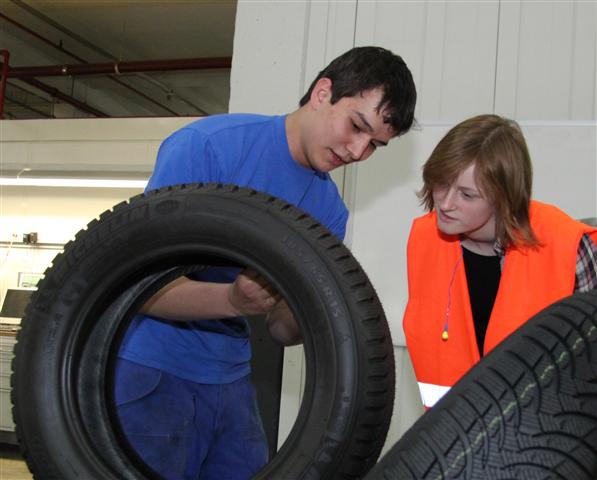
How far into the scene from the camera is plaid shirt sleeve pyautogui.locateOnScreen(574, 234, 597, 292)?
4.96 ft

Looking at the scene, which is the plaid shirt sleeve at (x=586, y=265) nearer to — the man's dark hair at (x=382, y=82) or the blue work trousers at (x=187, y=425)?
the man's dark hair at (x=382, y=82)

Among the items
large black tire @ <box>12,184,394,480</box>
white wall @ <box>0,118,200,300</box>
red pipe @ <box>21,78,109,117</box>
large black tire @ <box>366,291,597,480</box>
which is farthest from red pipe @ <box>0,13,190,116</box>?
large black tire @ <box>366,291,597,480</box>

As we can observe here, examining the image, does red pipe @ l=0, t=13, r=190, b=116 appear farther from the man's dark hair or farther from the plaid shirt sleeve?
the plaid shirt sleeve

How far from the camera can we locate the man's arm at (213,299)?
1.17 meters

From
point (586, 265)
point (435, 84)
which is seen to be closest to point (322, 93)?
point (586, 265)

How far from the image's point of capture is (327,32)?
3.10 m

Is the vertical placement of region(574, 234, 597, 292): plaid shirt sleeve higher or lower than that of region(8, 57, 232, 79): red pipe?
lower

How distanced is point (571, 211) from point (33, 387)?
2251 millimetres

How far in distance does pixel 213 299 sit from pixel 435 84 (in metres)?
2.03

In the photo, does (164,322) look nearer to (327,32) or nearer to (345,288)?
(345,288)

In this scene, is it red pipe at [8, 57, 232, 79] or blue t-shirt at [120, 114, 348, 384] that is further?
red pipe at [8, 57, 232, 79]

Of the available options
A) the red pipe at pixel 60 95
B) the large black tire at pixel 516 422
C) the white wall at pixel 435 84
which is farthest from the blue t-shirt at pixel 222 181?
the red pipe at pixel 60 95

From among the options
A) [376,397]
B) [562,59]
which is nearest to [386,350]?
[376,397]

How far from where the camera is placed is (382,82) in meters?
1.40
